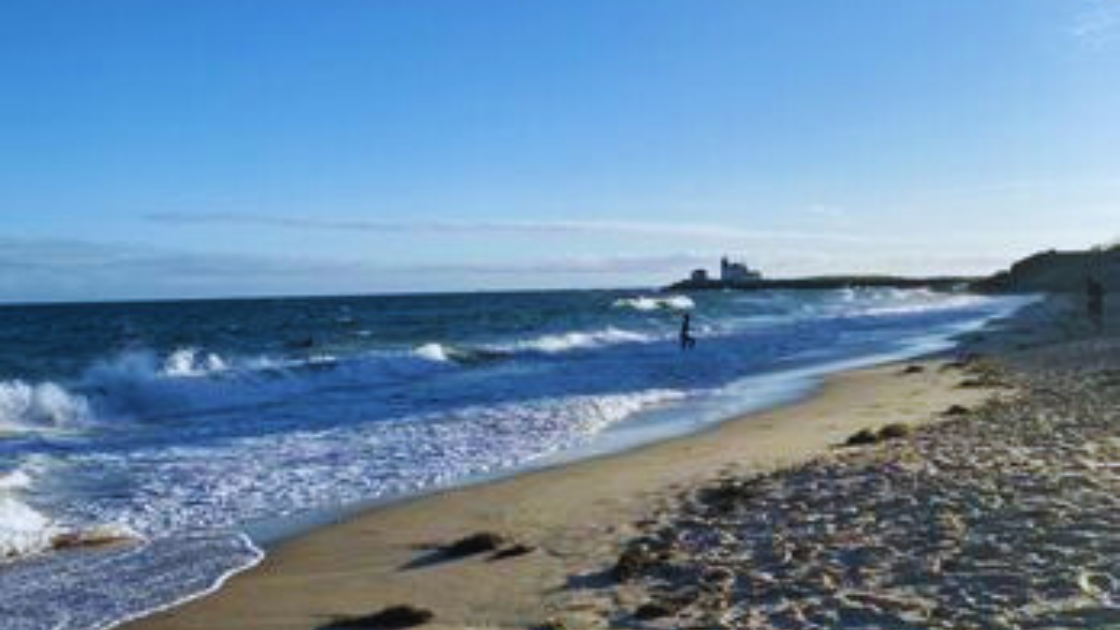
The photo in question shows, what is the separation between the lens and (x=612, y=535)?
1108 cm

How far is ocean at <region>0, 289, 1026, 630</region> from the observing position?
11398mm

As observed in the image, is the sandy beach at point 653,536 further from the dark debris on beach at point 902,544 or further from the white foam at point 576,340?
the white foam at point 576,340

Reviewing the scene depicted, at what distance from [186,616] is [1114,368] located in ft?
63.9

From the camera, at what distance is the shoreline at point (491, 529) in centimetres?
904

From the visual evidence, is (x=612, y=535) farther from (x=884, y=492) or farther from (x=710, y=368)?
(x=710, y=368)

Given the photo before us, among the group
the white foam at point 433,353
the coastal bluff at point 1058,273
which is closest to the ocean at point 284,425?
the white foam at point 433,353

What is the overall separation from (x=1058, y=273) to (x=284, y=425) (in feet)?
397

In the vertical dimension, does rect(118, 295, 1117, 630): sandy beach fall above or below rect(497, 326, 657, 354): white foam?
above

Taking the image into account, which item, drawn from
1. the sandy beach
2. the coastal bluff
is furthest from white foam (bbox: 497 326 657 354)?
the coastal bluff

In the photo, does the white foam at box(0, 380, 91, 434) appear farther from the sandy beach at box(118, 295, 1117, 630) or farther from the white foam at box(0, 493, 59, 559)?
the sandy beach at box(118, 295, 1117, 630)

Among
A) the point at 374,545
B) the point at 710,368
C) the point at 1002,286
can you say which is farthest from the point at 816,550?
the point at 1002,286

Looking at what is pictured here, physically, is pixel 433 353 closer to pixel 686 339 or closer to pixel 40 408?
pixel 686 339

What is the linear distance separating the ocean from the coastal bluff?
5798 centimetres

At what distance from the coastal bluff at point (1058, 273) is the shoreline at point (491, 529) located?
281 ft
